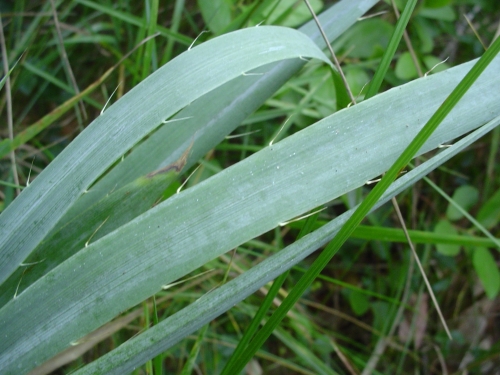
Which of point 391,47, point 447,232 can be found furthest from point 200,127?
point 447,232

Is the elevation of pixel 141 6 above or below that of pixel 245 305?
above

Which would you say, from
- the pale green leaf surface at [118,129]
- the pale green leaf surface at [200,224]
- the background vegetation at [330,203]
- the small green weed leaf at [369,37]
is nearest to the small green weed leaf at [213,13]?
the background vegetation at [330,203]

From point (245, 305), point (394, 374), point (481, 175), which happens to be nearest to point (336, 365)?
point (394, 374)

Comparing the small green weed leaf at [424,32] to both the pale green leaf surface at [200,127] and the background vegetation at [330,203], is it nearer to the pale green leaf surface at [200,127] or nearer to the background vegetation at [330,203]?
the background vegetation at [330,203]

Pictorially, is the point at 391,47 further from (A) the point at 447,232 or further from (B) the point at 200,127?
(A) the point at 447,232

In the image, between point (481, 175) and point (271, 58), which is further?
point (481, 175)

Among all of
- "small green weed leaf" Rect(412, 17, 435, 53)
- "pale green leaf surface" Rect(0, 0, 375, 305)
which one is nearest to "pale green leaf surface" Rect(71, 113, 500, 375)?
"pale green leaf surface" Rect(0, 0, 375, 305)

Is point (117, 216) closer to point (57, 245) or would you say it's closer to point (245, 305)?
point (57, 245)
